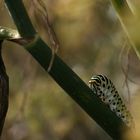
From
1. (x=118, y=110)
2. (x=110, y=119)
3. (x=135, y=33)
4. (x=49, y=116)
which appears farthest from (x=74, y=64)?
(x=135, y=33)

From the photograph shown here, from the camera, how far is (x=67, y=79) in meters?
1.26

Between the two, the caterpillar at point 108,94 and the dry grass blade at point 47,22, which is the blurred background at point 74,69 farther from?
the dry grass blade at point 47,22

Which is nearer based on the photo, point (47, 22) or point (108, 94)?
point (47, 22)

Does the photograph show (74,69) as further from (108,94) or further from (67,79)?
(67,79)

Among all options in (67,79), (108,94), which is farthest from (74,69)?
(67,79)

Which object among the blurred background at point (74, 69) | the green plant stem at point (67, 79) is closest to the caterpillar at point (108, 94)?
the green plant stem at point (67, 79)

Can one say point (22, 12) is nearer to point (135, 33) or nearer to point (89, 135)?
point (135, 33)

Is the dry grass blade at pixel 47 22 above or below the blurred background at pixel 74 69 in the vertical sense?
above

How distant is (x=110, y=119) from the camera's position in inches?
50.3

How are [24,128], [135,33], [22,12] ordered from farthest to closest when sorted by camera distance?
[24,128] → [22,12] → [135,33]

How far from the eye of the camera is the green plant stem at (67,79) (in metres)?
1.23

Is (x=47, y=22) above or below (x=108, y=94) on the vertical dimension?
above

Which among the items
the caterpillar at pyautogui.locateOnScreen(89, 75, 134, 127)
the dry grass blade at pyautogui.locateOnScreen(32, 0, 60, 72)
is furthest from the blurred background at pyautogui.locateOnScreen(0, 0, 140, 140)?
the dry grass blade at pyautogui.locateOnScreen(32, 0, 60, 72)

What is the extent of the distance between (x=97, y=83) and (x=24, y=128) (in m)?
→ 2.70
